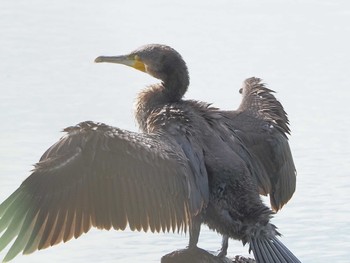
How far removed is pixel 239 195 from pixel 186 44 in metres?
4.85

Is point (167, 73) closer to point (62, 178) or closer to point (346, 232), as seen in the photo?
point (62, 178)

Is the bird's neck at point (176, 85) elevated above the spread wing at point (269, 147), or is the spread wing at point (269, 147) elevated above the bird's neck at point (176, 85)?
the bird's neck at point (176, 85)

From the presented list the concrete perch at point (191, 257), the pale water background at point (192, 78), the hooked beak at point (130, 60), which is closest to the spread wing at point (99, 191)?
the concrete perch at point (191, 257)

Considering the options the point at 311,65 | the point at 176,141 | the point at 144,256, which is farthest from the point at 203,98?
the point at 176,141

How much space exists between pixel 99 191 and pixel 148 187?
A: 0.77 feet

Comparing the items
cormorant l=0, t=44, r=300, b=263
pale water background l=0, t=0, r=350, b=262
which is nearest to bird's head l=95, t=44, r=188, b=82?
cormorant l=0, t=44, r=300, b=263

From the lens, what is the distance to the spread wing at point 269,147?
732 cm

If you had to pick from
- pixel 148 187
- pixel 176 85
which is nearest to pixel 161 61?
pixel 176 85

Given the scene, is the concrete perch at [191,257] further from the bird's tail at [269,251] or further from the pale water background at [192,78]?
the pale water background at [192,78]

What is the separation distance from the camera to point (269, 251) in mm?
6582

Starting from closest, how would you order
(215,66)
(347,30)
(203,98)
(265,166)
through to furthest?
1. (265,166)
2. (203,98)
3. (215,66)
4. (347,30)

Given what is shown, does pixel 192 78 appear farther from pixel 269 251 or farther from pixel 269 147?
pixel 269 251

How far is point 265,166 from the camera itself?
7.34m

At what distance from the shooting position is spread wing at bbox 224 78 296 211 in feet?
24.0
